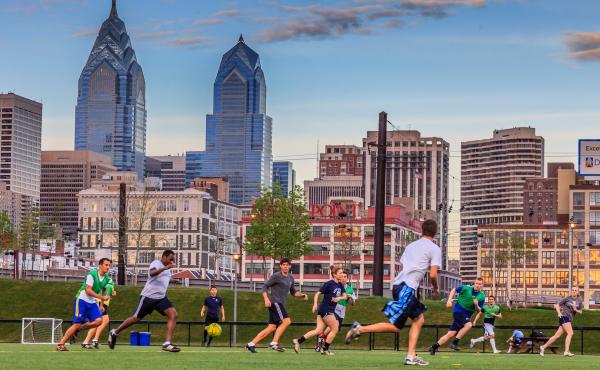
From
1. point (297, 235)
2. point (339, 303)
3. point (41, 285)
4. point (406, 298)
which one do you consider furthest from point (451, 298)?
point (297, 235)

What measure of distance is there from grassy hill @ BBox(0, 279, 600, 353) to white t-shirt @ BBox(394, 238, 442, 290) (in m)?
34.4

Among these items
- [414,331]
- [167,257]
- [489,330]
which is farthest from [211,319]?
[414,331]

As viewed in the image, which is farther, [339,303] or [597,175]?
[597,175]

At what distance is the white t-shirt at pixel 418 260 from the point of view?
2233 cm

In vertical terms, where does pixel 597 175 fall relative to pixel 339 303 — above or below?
above

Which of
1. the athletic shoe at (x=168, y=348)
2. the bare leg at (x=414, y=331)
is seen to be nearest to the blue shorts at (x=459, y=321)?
the athletic shoe at (x=168, y=348)

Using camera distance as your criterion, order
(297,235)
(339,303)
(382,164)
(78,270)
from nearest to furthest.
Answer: (339,303), (382,164), (297,235), (78,270)

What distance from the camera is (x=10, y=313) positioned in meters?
65.9

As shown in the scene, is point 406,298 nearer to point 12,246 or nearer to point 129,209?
point 12,246

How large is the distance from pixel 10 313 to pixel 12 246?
273 feet

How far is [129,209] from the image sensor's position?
194 m

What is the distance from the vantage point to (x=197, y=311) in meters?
67.9

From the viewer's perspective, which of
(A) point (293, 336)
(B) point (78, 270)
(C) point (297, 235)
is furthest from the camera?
(B) point (78, 270)

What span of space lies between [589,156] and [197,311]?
20826 mm
